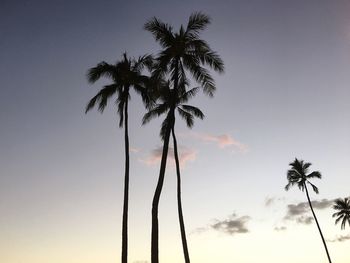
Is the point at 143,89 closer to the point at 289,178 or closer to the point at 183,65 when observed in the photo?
the point at 183,65

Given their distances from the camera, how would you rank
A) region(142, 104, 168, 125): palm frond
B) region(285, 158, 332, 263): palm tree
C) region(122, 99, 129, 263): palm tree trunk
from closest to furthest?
1. region(122, 99, 129, 263): palm tree trunk
2. region(142, 104, 168, 125): palm frond
3. region(285, 158, 332, 263): palm tree

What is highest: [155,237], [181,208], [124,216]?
[181,208]


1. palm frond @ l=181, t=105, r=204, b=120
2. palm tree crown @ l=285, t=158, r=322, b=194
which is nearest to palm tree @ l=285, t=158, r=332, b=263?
palm tree crown @ l=285, t=158, r=322, b=194

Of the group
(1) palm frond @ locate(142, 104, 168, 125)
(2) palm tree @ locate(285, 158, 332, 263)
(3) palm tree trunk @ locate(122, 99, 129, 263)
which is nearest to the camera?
(3) palm tree trunk @ locate(122, 99, 129, 263)

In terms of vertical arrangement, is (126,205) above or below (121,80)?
below

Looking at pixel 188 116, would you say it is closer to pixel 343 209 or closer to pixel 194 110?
pixel 194 110

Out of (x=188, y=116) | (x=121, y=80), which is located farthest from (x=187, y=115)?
(x=121, y=80)

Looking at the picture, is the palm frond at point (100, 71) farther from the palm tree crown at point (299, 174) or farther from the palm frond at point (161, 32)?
the palm tree crown at point (299, 174)

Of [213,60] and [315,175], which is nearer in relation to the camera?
[213,60]

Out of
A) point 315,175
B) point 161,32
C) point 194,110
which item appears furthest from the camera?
point 315,175

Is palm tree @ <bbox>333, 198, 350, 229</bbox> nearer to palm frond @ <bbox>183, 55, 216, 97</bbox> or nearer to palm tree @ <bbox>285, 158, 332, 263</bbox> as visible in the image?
palm tree @ <bbox>285, 158, 332, 263</bbox>

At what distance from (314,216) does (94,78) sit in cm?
4161

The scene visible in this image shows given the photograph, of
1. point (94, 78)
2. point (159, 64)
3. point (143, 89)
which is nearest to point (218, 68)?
point (159, 64)

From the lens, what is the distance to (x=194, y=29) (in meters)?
21.4
